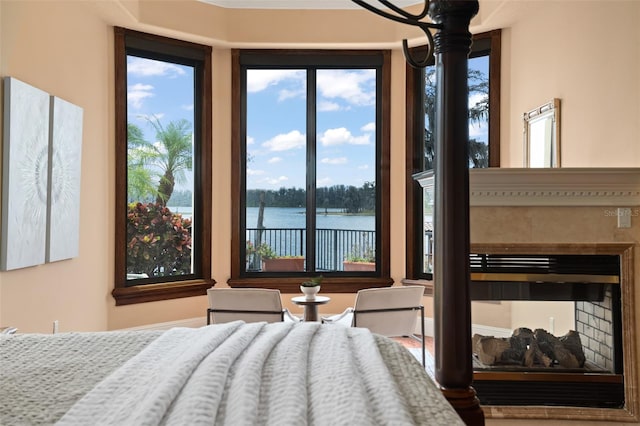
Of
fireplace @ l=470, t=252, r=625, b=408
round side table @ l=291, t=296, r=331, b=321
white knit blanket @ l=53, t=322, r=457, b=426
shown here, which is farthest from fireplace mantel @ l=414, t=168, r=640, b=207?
white knit blanket @ l=53, t=322, r=457, b=426

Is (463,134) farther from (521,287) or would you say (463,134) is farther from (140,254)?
(140,254)

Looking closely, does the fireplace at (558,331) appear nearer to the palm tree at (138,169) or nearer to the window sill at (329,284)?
the window sill at (329,284)

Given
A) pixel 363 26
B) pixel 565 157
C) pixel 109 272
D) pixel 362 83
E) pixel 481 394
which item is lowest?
pixel 481 394

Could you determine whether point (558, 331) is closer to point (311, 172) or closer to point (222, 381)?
point (222, 381)

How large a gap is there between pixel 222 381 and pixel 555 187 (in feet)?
8.47

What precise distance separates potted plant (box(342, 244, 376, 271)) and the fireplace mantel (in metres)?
3.11

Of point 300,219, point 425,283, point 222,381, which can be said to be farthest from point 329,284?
point 222,381

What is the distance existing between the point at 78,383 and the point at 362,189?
522 cm

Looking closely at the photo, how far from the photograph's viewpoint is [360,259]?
618cm

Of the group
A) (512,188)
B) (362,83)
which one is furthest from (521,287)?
(362,83)

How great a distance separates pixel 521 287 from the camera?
311cm

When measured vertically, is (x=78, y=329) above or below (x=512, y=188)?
below

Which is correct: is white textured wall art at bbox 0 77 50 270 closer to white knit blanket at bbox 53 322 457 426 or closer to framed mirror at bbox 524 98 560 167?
white knit blanket at bbox 53 322 457 426

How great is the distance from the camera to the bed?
2.82 ft
